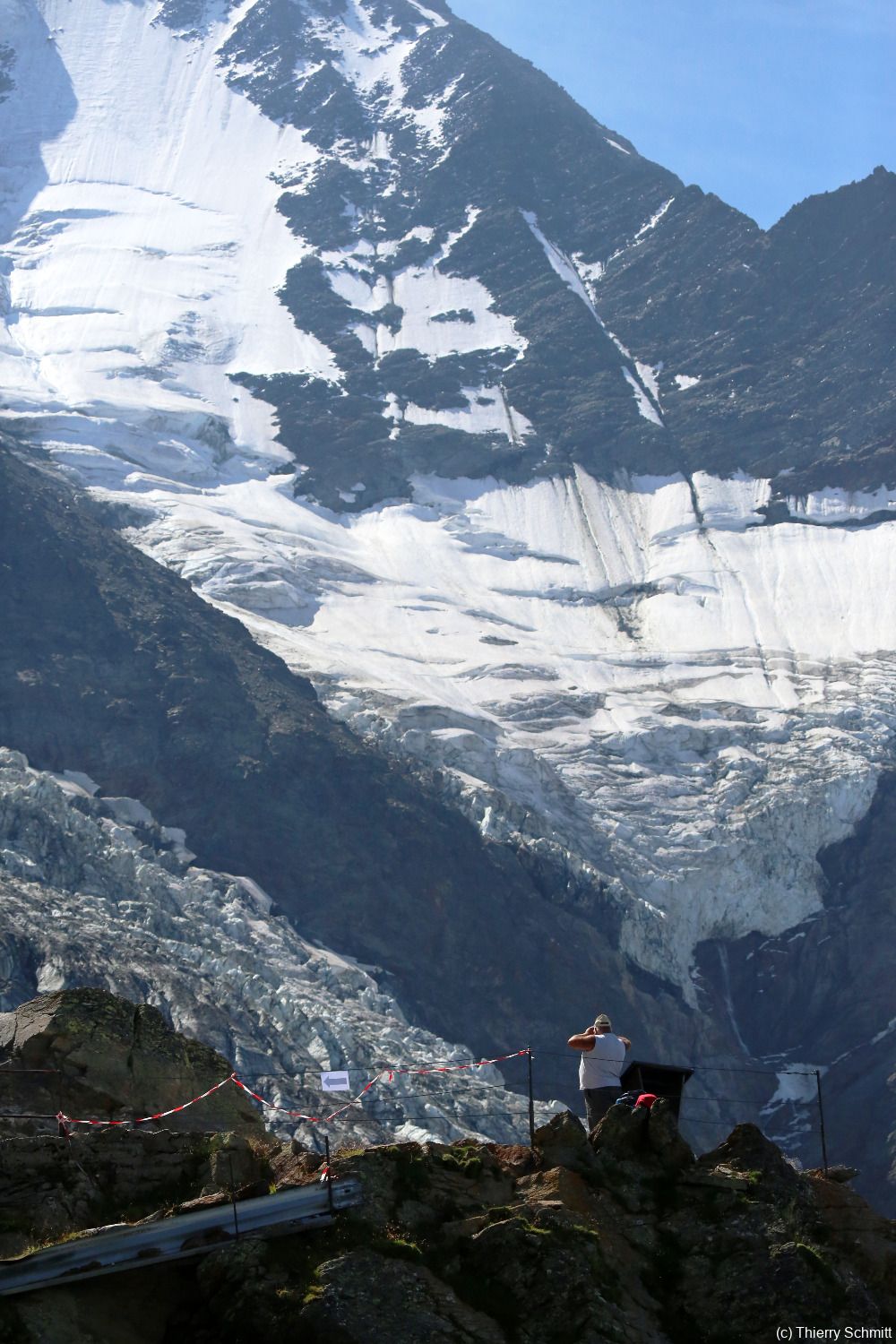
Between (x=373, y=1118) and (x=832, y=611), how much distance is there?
A: 3683 inches

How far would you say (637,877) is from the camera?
406 feet

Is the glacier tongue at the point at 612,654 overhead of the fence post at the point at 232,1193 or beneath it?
overhead

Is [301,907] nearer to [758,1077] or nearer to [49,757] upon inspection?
[49,757]

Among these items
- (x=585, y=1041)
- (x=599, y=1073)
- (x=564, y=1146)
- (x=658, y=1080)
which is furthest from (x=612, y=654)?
(x=564, y=1146)

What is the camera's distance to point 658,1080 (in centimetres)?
2520

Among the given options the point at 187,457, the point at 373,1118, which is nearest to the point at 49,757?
the point at 373,1118

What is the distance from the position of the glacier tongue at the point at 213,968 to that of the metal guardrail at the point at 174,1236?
46442 mm

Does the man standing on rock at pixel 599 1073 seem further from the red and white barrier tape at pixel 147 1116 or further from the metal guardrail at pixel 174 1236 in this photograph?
the red and white barrier tape at pixel 147 1116

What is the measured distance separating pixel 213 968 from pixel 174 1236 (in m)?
67.9

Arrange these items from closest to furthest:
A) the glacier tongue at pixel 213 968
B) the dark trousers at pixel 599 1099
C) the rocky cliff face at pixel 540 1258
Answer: the rocky cliff face at pixel 540 1258
the dark trousers at pixel 599 1099
the glacier tongue at pixel 213 968

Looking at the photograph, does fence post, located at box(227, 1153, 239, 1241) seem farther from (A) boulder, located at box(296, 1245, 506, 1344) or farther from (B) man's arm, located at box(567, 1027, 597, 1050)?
(B) man's arm, located at box(567, 1027, 597, 1050)

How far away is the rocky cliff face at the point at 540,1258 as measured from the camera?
20.3 metres

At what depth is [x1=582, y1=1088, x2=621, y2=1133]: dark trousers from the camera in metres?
24.5

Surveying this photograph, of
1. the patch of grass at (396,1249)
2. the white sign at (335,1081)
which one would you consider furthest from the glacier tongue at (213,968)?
the patch of grass at (396,1249)
